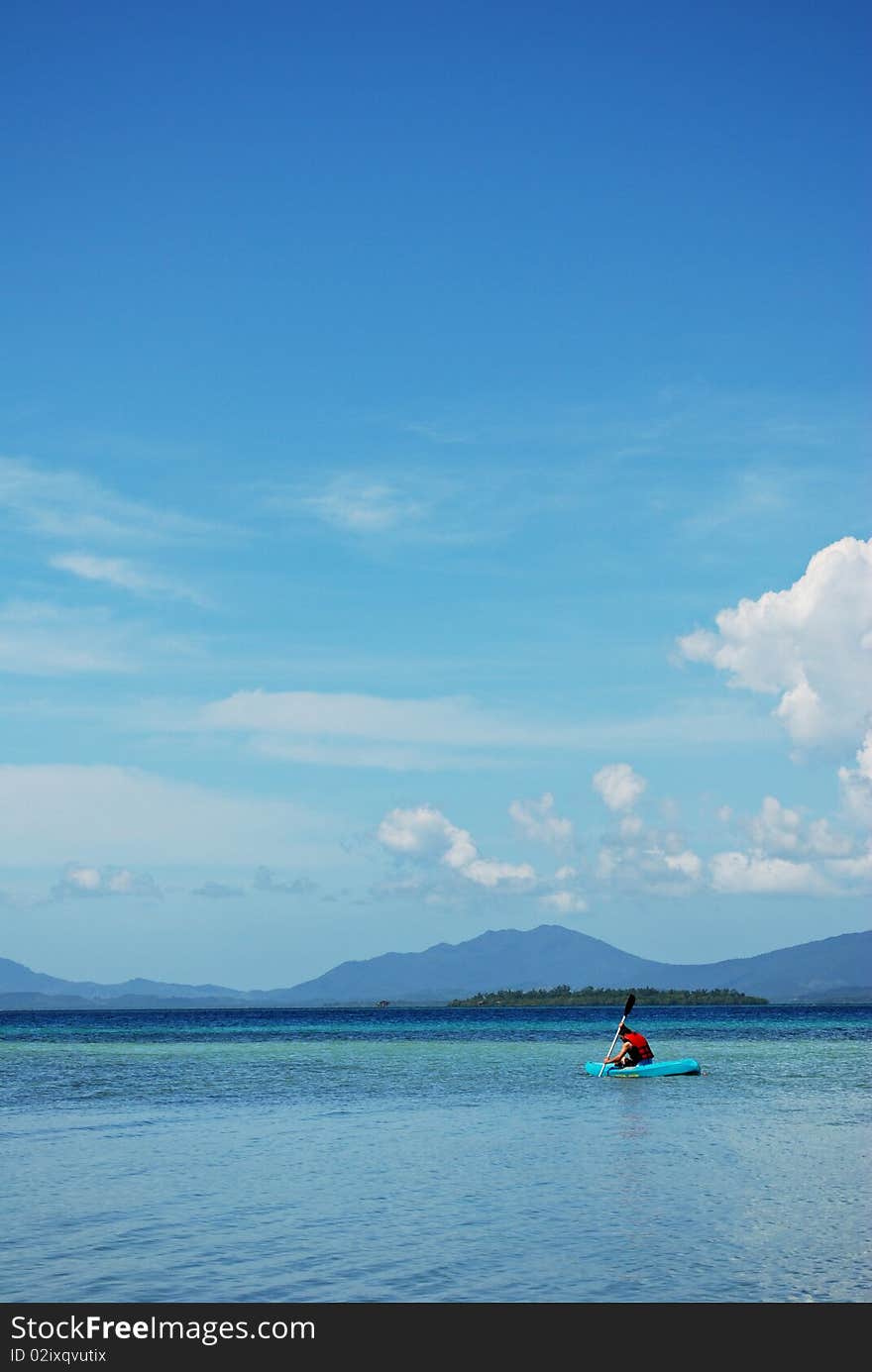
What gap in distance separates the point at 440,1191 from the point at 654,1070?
29.9m

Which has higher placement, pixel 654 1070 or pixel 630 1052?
pixel 630 1052

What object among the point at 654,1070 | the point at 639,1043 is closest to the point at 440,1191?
the point at 654,1070

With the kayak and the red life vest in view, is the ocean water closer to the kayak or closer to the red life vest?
the kayak

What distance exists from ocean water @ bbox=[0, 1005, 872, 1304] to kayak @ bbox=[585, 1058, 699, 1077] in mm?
564

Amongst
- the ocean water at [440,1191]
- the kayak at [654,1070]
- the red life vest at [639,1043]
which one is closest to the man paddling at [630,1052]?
the red life vest at [639,1043]

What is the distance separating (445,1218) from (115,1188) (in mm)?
7516

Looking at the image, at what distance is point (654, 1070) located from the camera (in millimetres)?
53562

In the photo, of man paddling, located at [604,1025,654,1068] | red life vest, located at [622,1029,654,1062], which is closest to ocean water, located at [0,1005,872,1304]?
man paddling, located at [604,1025,654,1068]

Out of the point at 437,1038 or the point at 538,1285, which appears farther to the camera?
the point at 437,1038

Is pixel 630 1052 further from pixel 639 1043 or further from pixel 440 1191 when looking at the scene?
pixel 440 1191

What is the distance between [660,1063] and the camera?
53.8 meters

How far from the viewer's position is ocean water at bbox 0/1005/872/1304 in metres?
18.4
